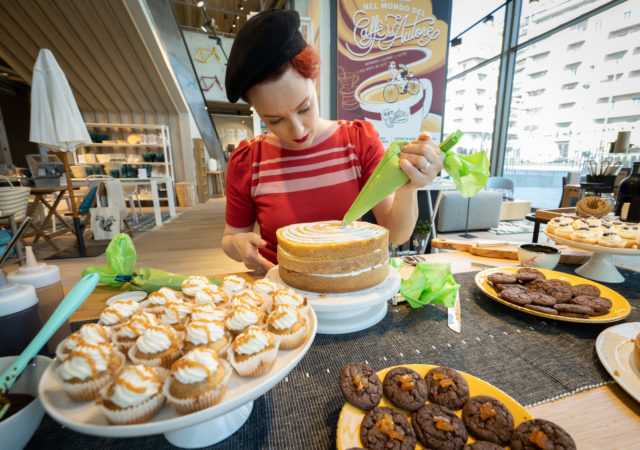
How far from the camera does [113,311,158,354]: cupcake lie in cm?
52

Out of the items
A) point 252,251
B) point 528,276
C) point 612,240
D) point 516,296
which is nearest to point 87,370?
point 252,251

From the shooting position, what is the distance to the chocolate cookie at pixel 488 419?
39 centimetres

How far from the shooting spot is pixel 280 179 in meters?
1.24

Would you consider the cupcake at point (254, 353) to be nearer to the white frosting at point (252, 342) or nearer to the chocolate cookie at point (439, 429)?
the white frosting at point (252, 342)

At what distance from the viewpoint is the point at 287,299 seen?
59 cm

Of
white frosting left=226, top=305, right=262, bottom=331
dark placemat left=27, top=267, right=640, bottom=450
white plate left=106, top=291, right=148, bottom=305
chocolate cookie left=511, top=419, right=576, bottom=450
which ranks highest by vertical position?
white frosting left=226, top=305, right=262, bottom=331

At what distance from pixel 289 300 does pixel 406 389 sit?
0.89ft

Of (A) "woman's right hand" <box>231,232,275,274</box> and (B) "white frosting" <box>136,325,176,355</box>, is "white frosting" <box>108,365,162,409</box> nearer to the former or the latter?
(B) "white frosting" <box>136,325,176,355</box>

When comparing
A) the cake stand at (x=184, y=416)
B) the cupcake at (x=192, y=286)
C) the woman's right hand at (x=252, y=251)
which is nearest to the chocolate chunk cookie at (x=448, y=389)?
the cake stand at (x=184, y=416)

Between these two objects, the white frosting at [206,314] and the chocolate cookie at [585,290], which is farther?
the chocolate cookie at [585,290]

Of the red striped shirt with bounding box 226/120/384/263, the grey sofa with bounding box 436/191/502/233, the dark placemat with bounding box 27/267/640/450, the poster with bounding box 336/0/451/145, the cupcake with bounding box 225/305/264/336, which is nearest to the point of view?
the dark placemat with bounding box 27/267/640/450

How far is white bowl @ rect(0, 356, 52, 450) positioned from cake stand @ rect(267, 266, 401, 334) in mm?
475

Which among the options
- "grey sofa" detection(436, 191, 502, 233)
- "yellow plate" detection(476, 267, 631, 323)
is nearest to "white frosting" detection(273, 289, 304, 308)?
"yellow plate" detection(476, 267, 631, 323)

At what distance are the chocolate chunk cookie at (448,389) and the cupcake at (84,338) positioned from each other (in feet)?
1.90
